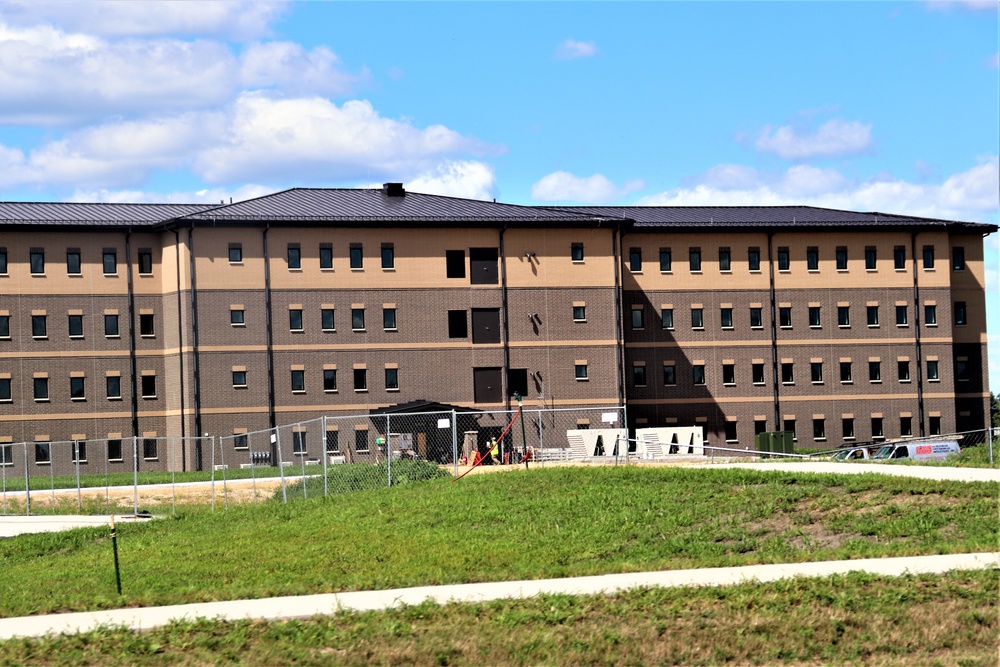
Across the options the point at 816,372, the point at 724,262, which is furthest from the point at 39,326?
the point at 816,372

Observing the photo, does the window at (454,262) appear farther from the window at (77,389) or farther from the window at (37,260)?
the window at (37,260)

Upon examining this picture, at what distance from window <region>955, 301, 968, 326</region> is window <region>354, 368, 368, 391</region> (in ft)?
109

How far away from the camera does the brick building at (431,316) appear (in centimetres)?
5928

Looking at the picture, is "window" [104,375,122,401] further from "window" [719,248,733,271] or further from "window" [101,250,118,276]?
"window" [719,248,733,271]

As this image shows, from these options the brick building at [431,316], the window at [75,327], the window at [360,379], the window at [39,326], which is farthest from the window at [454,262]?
the window at [39,326]

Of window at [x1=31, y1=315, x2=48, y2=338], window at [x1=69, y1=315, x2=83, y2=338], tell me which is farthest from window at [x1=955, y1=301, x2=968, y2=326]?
window at [x1=31, y1=315, x2=48, y2=338]

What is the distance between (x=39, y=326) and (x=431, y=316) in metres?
18.3

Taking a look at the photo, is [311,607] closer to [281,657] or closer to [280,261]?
[281,657]

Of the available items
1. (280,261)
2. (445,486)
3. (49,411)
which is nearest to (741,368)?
(280,261)

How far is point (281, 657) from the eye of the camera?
1215 cm

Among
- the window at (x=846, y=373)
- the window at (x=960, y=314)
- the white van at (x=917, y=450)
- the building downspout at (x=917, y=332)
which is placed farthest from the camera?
the window at (x=960, y=314)

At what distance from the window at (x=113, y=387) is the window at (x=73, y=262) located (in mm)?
5178

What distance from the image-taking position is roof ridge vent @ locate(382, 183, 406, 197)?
214ft

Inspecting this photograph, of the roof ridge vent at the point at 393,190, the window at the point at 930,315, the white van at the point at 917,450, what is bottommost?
the white van at the point at 917,450
